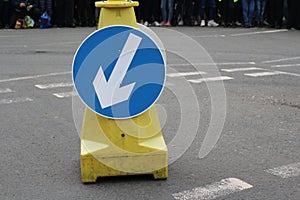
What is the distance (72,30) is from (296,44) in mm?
7356

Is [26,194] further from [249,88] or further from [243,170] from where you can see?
[249,88]

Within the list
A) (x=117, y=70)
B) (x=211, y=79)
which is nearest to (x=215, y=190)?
(x=117, y=70)

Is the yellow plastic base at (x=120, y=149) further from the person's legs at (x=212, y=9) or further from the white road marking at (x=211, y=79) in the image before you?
the person's legs at (x=212, y=9)

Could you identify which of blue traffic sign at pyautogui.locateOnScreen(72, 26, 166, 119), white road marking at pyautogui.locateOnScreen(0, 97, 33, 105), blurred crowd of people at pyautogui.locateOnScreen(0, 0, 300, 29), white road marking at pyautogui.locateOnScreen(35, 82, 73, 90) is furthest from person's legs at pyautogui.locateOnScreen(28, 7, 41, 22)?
blue traffic sign at pyautogui.locateOnScreen(72, 26, 166, 119)

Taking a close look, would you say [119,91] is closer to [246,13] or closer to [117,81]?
[117,81]

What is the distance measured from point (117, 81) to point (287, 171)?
1717 mm

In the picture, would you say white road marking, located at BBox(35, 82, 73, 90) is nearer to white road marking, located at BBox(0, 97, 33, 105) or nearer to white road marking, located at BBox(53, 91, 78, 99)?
white road marking, located at BBox(53, 91, 78, 99)

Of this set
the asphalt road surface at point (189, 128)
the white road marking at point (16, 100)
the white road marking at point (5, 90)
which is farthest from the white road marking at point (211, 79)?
the white road marking at point (5, 90)

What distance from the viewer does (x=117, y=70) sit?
5184mm

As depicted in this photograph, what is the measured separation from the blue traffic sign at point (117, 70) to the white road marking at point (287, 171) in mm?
1314

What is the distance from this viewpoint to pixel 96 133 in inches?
209

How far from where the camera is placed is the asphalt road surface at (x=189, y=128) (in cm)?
511

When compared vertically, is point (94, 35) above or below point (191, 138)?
above

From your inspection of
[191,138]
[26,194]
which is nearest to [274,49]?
[191,138]
